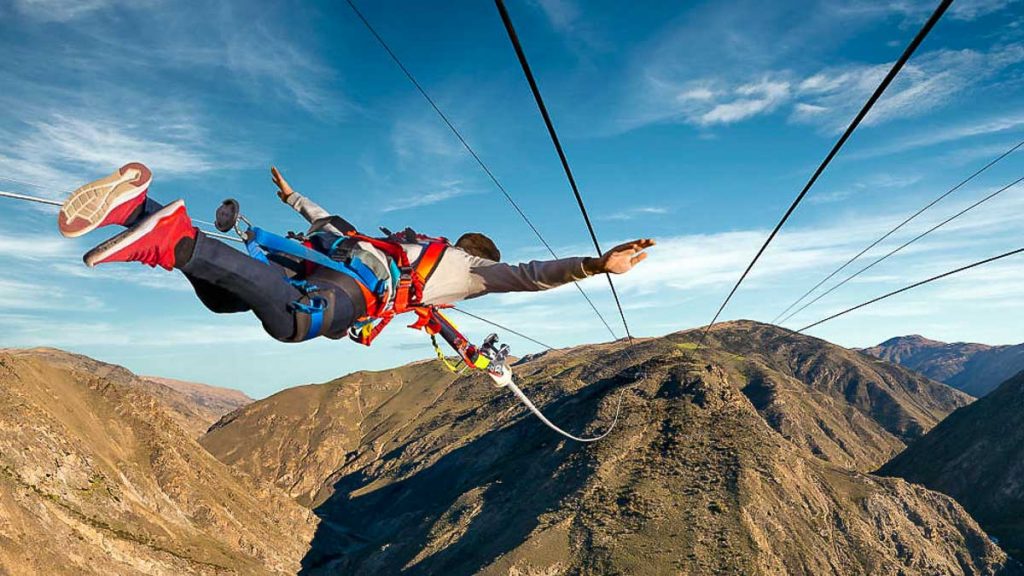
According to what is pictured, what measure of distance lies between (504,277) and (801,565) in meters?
69.3

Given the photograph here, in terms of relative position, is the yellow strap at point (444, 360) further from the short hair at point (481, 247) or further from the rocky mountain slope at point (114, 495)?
the rocky mountain slope at point (114, 495)

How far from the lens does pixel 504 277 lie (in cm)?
607

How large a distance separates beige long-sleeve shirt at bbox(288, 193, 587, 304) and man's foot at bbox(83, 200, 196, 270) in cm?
194

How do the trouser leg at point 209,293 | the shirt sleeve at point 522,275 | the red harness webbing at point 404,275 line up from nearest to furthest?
1. the trouser leg at point 209,293
2. the shirt sleeve at point 522,275
3. the red harness webbing at point 404,275

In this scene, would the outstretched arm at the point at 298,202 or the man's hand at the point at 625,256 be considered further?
the outstretched arm at the point at 298,202

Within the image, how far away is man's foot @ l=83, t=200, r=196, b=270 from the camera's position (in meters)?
4.00

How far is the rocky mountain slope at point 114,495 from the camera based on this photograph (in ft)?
Result: 179

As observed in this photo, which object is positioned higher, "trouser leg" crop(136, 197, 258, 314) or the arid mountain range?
"trouser leg" crop(136, 197, 258, 314)

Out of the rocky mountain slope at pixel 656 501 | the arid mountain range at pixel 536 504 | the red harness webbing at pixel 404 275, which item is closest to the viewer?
the red harness webbing at pixel 404 275

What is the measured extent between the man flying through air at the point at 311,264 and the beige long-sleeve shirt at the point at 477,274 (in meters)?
0.01

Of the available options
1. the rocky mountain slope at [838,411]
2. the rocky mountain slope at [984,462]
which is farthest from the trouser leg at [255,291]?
the rocky mountain slope at [838,411]

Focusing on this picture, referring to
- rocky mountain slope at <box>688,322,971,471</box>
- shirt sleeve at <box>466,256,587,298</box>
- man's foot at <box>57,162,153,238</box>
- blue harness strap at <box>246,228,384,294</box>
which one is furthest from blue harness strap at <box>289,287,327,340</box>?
rocky mountain slope at <box>688,322,971,471</box>

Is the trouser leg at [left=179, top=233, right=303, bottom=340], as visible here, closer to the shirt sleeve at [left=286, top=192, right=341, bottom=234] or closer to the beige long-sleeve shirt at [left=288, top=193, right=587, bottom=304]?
the beige long-sleeve shirt at [left=288, top=193, right=587, bottom=304]

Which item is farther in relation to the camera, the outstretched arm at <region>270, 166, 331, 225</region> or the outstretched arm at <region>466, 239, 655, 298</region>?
the outstretched arm at <region>270, 166, 331, 225</region>
